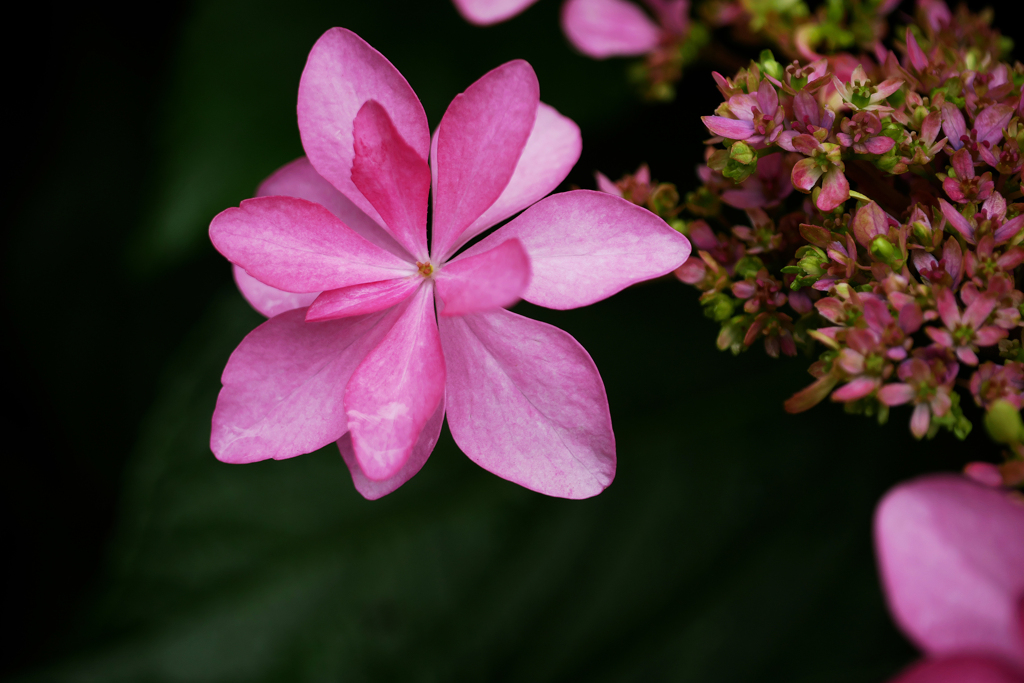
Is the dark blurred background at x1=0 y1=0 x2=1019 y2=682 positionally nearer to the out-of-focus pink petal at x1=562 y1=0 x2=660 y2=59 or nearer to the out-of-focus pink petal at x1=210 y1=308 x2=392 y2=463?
the out-of-focus pink petal at x1=562 y1=0 x2=660 y2=59

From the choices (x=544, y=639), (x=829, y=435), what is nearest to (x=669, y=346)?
(x=829, y=435)

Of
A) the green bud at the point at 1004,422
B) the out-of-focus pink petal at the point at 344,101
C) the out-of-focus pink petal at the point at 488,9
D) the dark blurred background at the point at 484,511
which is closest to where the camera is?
the green bud at the point at 1004,422

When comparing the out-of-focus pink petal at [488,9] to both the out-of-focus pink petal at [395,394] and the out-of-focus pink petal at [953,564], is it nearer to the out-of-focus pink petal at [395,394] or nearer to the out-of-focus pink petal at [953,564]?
the out-of-focus pink petal at [395,394]

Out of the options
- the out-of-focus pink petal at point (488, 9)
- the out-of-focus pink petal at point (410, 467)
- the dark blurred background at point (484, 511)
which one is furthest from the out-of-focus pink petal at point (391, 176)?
the dark blurred background at point (484, 511)

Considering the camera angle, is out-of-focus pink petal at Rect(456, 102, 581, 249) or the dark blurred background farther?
the dark blurred background

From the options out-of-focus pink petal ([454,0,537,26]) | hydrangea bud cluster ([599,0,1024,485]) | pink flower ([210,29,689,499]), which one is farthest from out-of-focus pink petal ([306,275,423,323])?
out-of-focus pink petal ([454,0,537,26])

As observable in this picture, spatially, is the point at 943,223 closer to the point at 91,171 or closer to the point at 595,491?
the point at 595,491
